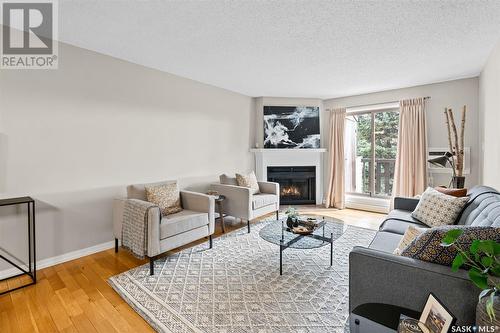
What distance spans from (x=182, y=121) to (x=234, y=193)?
1421 millimetres

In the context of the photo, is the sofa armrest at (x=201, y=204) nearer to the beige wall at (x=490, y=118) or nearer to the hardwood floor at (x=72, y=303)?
the hardwood floor at (x=72, y=303)

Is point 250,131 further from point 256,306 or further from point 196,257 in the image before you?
point 256,306

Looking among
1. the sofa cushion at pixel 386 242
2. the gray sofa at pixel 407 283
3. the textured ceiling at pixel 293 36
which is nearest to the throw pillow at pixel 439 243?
the gray sofa at pixel 407 283

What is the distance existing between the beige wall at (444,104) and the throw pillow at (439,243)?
3557 millimetres

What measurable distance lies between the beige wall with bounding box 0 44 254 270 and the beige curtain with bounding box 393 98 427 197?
365cm

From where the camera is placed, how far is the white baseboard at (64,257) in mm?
2421

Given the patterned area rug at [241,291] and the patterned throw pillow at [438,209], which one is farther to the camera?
the patterned throw pillow at [438,209]

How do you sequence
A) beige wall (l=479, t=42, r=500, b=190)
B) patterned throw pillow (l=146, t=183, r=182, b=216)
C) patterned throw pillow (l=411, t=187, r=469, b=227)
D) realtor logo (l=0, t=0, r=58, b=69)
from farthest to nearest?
patterned throw pillow (l=146, t=183, r=182, b=216) → beige wall (l=479, t=42, r=500, b=190) → patterned throw pillow (l=411, t=187, r=469, b=227) → realtor logo (l=0, t=0, r=58, b=69)

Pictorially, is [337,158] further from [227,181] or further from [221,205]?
[221,205]

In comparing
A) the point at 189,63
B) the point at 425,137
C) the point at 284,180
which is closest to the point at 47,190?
the point at 189,63

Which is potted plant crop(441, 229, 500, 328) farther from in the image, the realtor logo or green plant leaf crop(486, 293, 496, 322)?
the realtor logo

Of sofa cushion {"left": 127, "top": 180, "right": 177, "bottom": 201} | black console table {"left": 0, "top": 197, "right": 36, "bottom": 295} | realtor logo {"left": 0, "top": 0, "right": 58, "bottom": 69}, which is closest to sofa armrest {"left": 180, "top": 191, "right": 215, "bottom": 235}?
sofa cushion {"left": 127, "top": 180, "right": 177, "bottom": 201}

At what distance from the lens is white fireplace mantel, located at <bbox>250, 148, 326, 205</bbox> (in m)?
5.30

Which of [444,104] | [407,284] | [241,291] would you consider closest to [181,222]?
[241,291]
